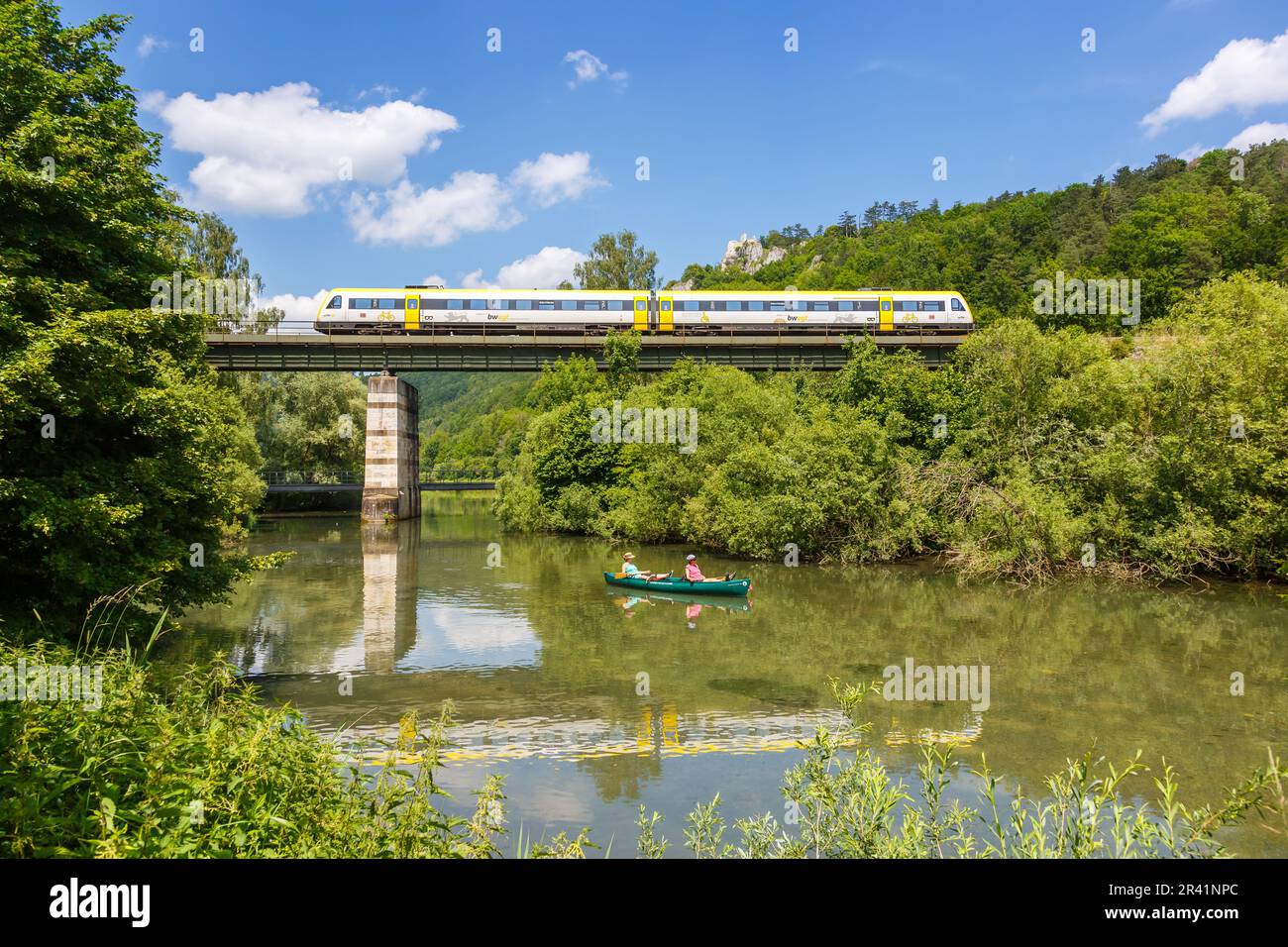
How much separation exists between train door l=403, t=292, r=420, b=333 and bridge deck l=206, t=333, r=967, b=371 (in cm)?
91

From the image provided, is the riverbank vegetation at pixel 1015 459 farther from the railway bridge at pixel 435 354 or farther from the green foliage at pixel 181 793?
the green foliage at pixel 181 793

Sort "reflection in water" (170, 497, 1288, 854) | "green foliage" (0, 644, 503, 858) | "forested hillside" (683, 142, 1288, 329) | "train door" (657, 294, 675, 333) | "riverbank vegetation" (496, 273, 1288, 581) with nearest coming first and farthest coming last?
1. "green foliage" (0, 644, 503, 858)
2. "reflection in water" (170, 497, 1288, 854)
3. "riverbank vegetation" (496, 273, 1288, 581)
4. "train door" (657, 294, 675, 333)
5. "forested hillside" (683, 142, 1288, 329)

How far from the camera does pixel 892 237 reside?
131 metres

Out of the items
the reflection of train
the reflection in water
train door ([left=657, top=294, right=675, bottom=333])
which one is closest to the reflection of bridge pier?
the reflection in water

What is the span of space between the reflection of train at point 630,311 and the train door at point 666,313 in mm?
66

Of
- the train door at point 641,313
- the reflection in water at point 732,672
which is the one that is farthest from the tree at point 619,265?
the reflection in water at point 732,672

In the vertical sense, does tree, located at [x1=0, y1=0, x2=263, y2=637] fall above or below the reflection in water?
above

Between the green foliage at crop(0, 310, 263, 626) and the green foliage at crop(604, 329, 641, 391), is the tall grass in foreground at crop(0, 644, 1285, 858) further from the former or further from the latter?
the green foliage at crop(604, 329, 641, 391)

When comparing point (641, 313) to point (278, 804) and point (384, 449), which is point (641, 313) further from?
point (278, 804)

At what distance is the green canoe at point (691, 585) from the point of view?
24062 millimetres

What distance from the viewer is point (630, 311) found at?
5328 centimetres

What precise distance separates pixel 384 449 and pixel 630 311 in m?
18.8

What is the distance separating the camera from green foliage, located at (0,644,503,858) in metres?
4.54
